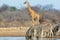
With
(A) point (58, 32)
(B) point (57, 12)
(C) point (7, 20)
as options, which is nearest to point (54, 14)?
(B) point (57, 12)

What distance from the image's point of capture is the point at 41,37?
23969mm

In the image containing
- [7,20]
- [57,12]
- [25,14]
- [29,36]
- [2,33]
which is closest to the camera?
[29,36]

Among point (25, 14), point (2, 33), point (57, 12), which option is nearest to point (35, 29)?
point (2, 33)

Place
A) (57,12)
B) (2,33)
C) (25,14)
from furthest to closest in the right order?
(57,12), (25,14), (2,33)

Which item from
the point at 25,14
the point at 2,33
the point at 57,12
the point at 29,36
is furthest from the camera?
the point at 57,12

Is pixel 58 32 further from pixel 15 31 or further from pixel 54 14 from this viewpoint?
pixel 54 14

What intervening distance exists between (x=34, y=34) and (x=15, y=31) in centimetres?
1240

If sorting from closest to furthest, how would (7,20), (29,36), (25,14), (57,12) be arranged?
(29,36), (7,20), (25,14), (57,12)

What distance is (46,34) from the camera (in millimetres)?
24016

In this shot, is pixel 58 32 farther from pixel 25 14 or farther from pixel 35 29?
pixel 25 14

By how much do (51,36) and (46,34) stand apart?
373mm

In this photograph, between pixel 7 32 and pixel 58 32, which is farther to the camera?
pixel 7 32

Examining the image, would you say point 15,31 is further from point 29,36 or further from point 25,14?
point 25,14

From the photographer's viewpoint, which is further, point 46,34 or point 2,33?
point 2,33
